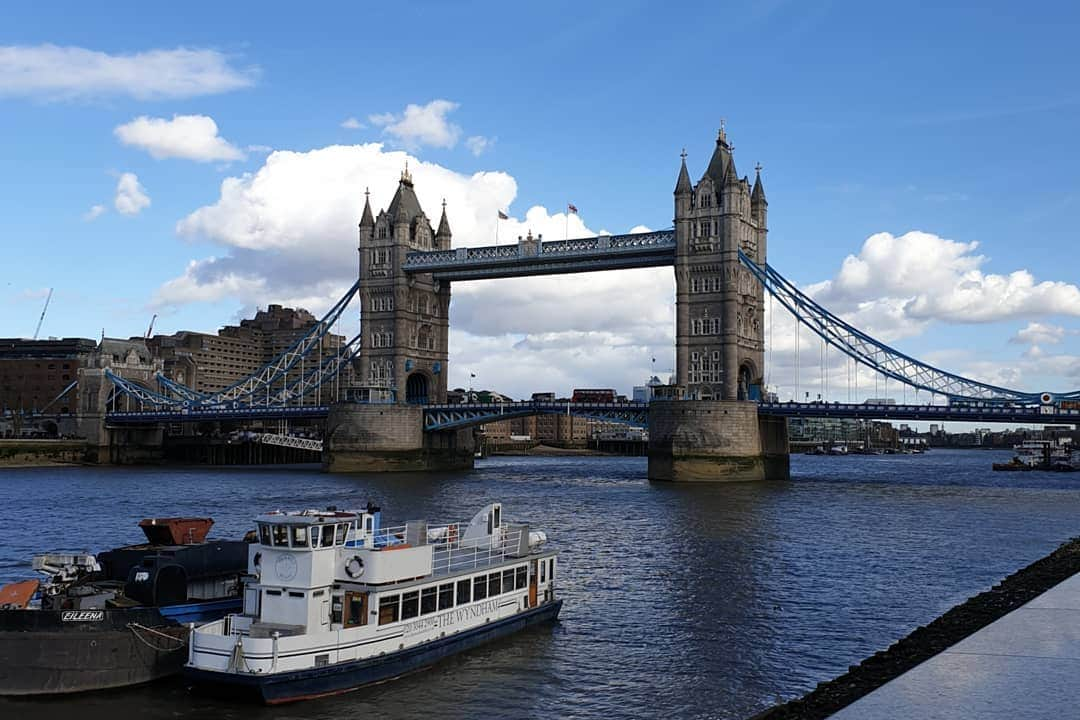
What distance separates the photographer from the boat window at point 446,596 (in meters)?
25.2

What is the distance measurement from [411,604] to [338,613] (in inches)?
74.7

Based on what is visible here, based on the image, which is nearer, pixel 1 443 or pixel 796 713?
pixel 796 713

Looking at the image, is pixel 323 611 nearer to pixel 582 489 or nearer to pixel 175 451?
pixel 582 489

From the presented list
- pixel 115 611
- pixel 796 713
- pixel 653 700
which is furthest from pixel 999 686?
pixel 115 611

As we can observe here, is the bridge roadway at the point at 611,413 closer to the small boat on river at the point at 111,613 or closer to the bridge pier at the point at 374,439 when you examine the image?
the bridge pier at the point at 374,439

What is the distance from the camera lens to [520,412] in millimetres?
102562

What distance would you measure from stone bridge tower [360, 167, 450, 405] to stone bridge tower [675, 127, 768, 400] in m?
31.4

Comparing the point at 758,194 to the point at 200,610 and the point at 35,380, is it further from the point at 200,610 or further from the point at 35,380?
the point at 35,380

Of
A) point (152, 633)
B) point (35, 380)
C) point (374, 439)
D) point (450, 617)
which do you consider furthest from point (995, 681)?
point (35, 380)

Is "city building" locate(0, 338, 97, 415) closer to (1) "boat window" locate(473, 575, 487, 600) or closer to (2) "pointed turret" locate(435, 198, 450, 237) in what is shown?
(2) "pointed turret" locate(435, 198, 450, 237)

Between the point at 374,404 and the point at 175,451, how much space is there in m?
48.8

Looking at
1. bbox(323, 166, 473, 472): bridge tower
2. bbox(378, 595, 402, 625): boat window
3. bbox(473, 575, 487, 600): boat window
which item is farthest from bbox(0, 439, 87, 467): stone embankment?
bbox(378, 595, 402, 625): boat window

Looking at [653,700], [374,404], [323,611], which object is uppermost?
[374,404]

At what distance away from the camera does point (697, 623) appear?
2909 centimetres
